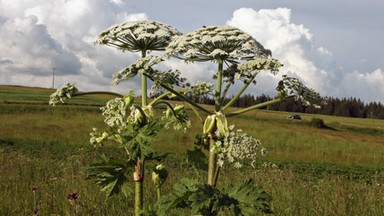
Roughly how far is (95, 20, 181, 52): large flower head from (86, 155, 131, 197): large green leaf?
1.18 m

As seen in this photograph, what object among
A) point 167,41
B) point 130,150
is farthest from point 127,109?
point 167,41

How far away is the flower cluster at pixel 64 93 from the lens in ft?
12.8

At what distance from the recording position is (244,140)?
10.7ft

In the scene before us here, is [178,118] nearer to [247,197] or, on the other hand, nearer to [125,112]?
[125,112]

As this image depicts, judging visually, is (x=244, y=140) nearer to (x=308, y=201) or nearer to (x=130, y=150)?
(x=130, y=150)

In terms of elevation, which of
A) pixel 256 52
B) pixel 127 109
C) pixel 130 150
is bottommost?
pixel 130 150

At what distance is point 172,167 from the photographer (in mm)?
23031

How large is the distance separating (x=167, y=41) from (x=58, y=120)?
2108 inches

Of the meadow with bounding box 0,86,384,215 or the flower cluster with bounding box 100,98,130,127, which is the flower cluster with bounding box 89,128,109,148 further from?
the meadow with bounding box 0,86,384,215

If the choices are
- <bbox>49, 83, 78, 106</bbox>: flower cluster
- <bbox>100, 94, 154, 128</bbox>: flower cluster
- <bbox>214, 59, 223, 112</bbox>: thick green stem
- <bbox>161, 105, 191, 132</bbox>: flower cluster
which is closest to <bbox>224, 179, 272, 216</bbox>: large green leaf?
<bbox>214, 59, 223, 112</bbox>: thick green stem

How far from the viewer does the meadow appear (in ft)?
28.0

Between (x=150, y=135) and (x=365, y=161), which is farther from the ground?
(x=150, y=135)

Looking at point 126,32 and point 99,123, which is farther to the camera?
point 99,123

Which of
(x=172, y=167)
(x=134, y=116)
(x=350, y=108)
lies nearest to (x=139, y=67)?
(x=134, y=116)
